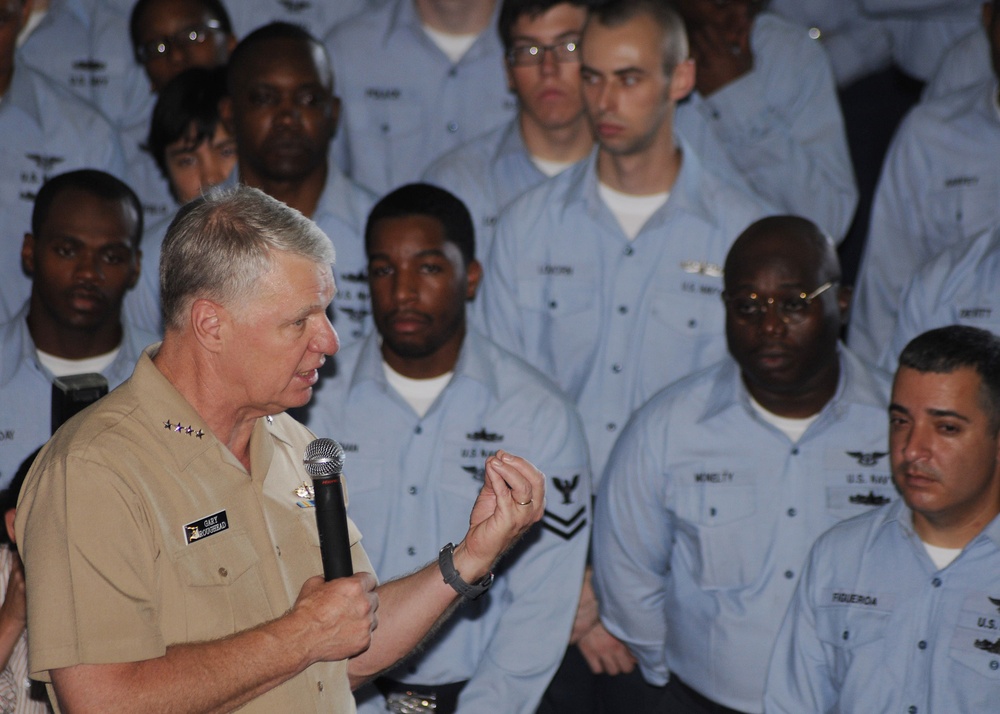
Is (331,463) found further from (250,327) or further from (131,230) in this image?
(131,230)

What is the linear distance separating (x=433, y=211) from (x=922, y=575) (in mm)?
1822

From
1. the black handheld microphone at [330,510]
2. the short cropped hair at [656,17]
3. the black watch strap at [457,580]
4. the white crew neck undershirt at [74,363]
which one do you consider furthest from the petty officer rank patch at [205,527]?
the short cropped hair at [656,17]

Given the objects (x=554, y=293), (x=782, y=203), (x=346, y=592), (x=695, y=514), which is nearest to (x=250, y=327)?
(x=346, y=592)

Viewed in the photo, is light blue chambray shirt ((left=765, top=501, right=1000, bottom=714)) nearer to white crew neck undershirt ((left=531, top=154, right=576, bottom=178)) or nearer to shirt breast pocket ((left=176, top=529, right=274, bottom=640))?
shirt breast pocket ((left=176, top=529, right=274, bottom=640))

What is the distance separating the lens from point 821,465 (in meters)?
3.76

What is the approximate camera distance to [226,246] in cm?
214

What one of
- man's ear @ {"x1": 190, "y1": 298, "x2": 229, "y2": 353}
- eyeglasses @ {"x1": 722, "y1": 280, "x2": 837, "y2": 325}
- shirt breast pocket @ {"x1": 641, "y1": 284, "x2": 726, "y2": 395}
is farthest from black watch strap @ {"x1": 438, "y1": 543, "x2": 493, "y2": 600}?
shirt breast pocket @ {"x1": 641, "y1": 284, "x2": 726, "y2": 395}

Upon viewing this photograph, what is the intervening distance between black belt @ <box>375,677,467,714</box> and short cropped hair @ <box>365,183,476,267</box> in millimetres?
1318

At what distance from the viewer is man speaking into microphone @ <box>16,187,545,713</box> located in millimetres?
1956

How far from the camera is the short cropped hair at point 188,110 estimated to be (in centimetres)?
483

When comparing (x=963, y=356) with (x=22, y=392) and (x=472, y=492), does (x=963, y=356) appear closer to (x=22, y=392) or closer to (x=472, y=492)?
(x=472, y=492)

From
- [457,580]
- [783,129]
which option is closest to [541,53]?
[783,129]

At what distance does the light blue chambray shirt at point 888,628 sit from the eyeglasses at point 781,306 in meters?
0.67

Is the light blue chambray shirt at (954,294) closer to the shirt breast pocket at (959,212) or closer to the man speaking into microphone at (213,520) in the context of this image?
the shirt breast pocket at (959,212)
